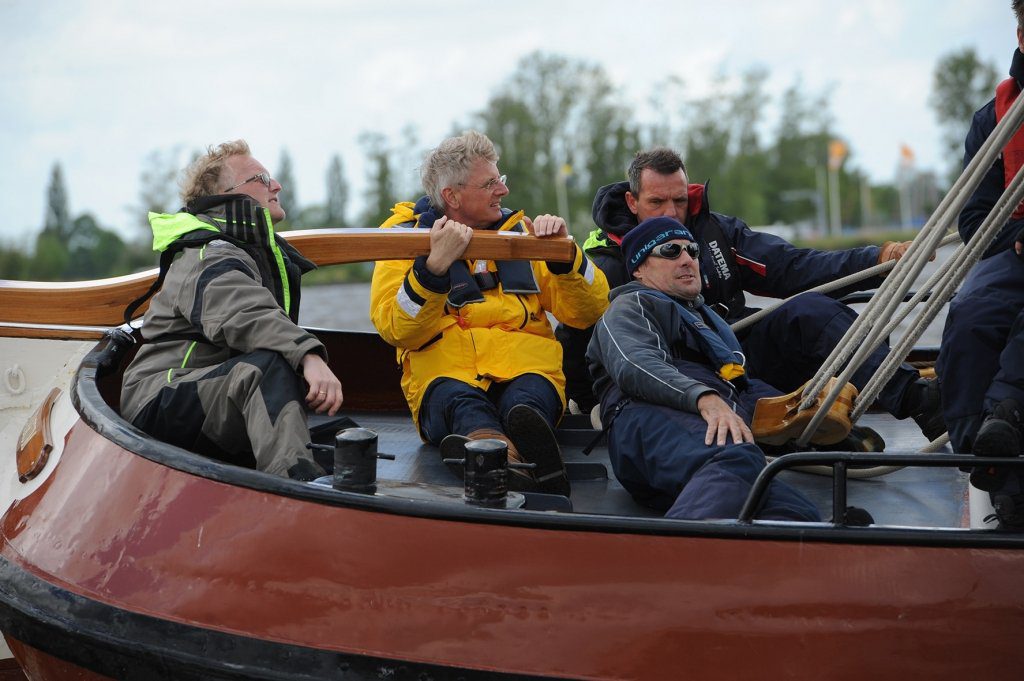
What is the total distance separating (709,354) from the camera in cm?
358

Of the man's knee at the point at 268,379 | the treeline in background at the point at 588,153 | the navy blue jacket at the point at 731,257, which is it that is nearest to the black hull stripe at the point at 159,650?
the man's knee at the point at 268,379

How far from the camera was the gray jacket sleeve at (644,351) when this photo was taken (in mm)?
3213

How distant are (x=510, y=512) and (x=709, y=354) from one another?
113 centimetres

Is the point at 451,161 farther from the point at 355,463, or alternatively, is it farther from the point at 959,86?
the point at 959,86

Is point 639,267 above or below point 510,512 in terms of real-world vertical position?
above

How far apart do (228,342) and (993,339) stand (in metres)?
1.94

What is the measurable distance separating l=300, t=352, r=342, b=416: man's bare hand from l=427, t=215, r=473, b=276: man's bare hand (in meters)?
0.70

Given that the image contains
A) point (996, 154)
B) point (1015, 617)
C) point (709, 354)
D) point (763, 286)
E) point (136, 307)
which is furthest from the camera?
point (763, 286)

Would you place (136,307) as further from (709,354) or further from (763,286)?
(763,286)

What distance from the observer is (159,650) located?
2826 mm

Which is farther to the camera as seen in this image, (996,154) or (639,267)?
(639,267)

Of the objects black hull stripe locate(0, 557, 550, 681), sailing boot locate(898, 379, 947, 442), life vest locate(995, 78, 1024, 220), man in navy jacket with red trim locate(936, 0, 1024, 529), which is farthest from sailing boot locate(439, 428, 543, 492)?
life vest locate(995, 78, 1024, 220)

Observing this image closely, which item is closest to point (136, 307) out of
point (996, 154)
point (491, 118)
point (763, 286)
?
point (763, 286)

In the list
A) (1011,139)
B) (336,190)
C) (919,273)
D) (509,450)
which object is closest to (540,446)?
(509,450)
